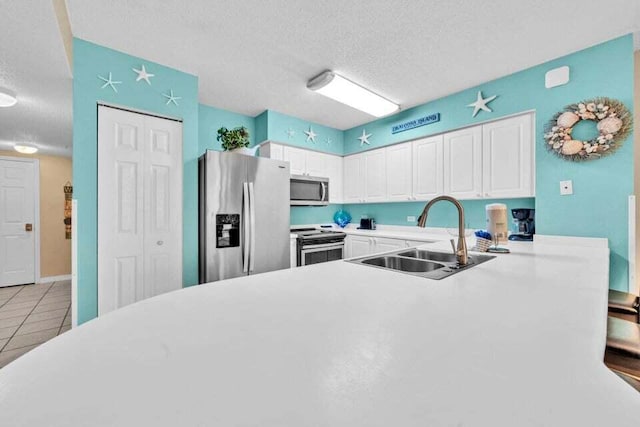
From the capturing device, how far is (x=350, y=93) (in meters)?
3.04

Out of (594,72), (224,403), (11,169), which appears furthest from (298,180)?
(11,169)

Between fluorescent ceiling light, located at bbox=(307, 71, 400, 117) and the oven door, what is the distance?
1.82 m

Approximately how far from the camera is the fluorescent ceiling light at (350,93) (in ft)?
8.98

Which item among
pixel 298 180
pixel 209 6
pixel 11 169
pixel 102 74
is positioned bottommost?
pixel 298 180

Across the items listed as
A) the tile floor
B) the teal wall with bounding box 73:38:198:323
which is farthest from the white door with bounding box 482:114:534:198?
the tile floor

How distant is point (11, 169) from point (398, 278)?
6.47 m

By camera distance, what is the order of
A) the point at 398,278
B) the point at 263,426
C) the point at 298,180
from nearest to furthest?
1. the point at 263,426
2. the point at 398,278
3. the point at 298,180

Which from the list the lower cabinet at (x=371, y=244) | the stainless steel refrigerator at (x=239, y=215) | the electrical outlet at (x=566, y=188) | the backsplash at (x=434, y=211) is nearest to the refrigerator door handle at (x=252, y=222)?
the stainless steel refrigerator at (x=239, y=215)

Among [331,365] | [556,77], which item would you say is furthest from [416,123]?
[331,365]

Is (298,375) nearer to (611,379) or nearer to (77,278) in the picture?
(611,379)

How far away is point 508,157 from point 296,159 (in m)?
2.57

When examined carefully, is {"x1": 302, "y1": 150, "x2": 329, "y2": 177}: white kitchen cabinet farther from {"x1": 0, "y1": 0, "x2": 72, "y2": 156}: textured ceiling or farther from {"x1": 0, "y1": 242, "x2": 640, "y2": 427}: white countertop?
{"x1": 0, "y1": 242, "x2": 640, "y2": 427}: white countertop

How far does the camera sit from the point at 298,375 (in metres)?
0.46

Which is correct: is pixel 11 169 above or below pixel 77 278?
above
